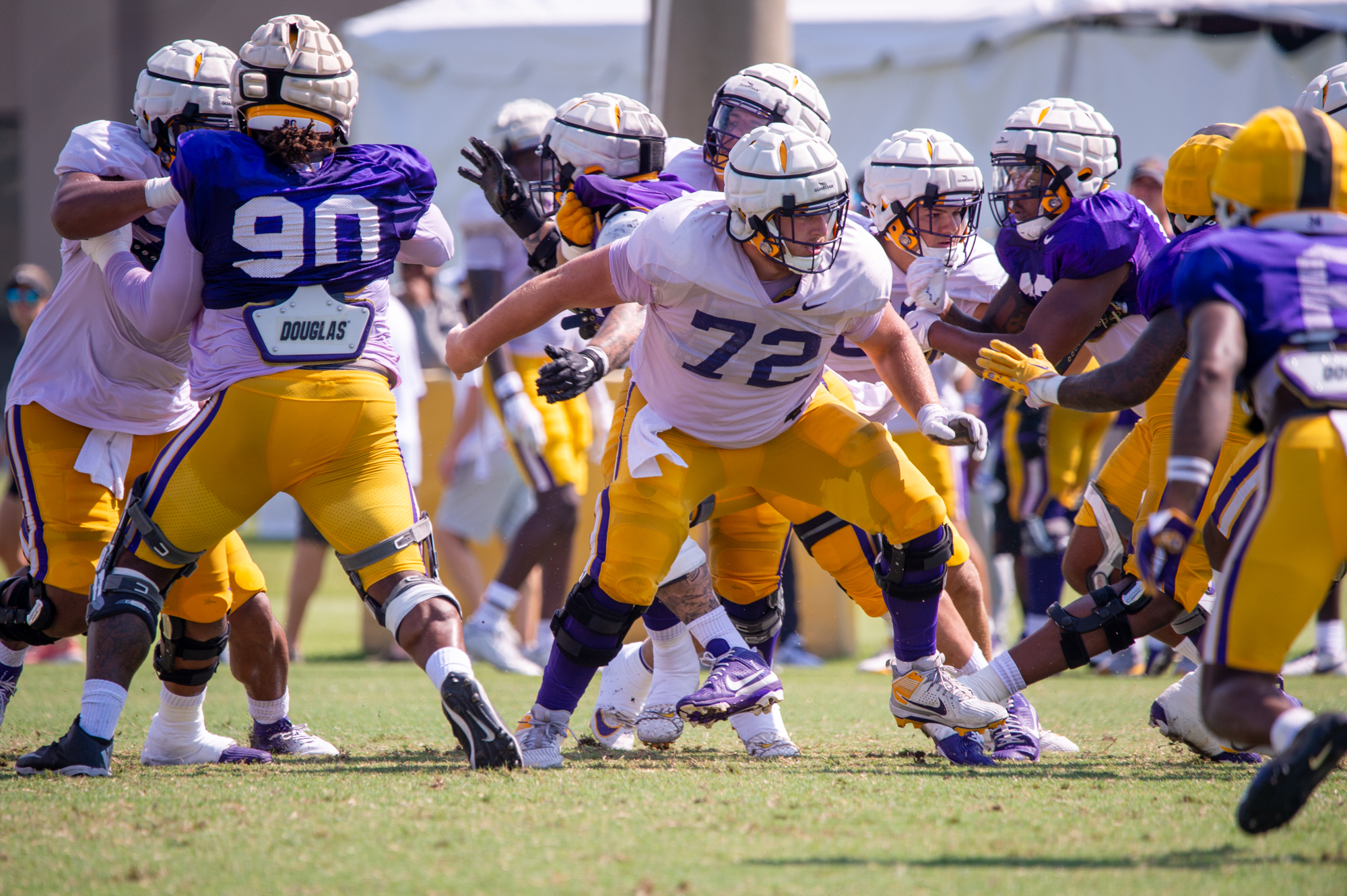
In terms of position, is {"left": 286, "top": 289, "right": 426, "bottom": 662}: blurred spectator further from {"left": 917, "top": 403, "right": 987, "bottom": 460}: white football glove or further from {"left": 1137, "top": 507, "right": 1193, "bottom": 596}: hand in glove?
{"left": 1137, "top": 507, "right": 1193, "bottom": 596}: hand in glove

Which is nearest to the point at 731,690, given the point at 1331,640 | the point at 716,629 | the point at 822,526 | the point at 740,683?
the point at 740,683

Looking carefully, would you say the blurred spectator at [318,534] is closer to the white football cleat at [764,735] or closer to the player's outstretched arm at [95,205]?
the player's outstretched arm at [95,205]

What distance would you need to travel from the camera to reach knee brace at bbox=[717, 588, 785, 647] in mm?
4430

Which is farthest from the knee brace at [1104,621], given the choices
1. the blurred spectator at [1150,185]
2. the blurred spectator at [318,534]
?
the blurred spectator at [318,534]

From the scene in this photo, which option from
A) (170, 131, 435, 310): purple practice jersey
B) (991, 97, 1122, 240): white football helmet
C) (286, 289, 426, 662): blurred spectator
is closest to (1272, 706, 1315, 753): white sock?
(991, 97, 1122, 240): white football helmet

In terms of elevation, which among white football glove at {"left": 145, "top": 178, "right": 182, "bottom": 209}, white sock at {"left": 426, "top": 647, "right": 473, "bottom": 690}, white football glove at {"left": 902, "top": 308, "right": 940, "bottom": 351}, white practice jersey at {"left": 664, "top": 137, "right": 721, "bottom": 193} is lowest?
white sock at {"left": 426, "top": 647, "right": 473, "bottom": 690}

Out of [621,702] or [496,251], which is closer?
[621,702]

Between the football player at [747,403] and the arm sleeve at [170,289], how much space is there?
2.30ft

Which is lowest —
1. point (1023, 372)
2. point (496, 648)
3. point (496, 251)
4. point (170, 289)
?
point (496, 648)

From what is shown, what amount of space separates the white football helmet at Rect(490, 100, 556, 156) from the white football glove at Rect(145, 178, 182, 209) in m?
2.57

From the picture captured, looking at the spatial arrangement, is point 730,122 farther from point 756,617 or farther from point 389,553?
point 389,553

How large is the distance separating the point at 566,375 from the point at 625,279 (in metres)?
0.30

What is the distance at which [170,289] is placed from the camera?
3.53 metres

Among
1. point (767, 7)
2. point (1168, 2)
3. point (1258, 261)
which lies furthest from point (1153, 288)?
point (1168, 2)
